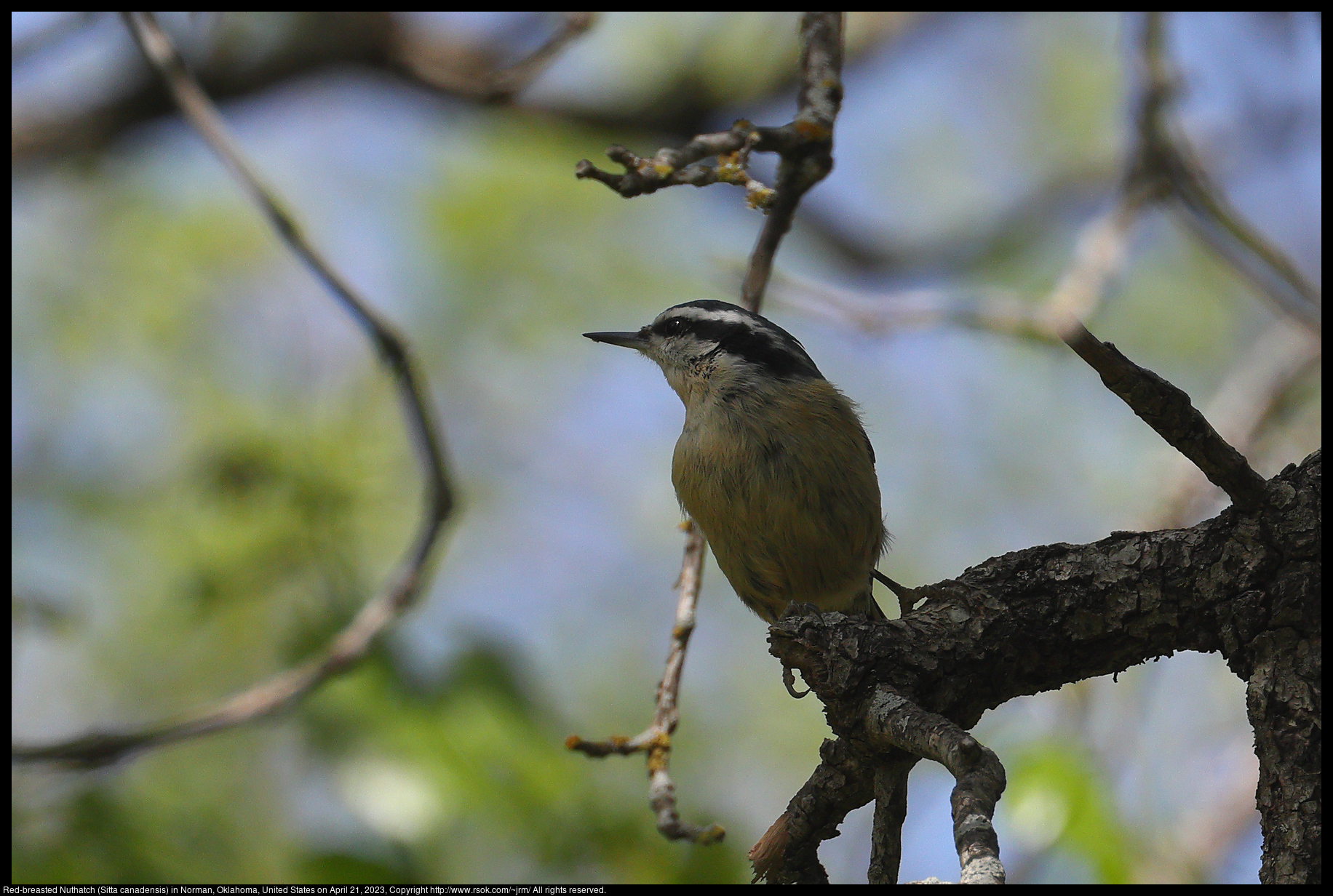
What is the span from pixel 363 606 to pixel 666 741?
1608mm

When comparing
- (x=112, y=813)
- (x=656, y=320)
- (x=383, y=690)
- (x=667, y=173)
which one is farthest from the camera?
(x=656, y=320)

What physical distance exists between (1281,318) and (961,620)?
150 inches

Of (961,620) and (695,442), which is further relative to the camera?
(695,442)

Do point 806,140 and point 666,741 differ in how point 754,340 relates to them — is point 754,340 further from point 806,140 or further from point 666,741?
point 666,741

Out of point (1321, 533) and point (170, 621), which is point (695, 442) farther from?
point (170, 621)

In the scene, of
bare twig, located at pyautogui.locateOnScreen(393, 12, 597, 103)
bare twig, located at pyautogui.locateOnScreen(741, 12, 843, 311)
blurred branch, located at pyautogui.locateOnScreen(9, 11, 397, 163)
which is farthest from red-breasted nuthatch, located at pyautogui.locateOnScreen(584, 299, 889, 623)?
blurred branch, located at pyautogui.locateOnScreen(9, 11, 397, 163)

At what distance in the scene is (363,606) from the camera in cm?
397

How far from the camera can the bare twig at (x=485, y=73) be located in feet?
16.6

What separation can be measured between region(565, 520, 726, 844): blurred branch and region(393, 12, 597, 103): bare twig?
9.94 feet

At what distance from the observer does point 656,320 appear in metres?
4.50

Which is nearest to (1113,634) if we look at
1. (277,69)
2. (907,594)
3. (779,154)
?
(907,594)

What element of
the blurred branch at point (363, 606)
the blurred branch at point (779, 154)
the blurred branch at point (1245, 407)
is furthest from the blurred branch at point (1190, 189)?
the blurred branch at point (363, 606)

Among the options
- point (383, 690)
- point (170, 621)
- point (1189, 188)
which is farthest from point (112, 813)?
point (1189, 188)

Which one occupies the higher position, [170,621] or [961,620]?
[961,620]
